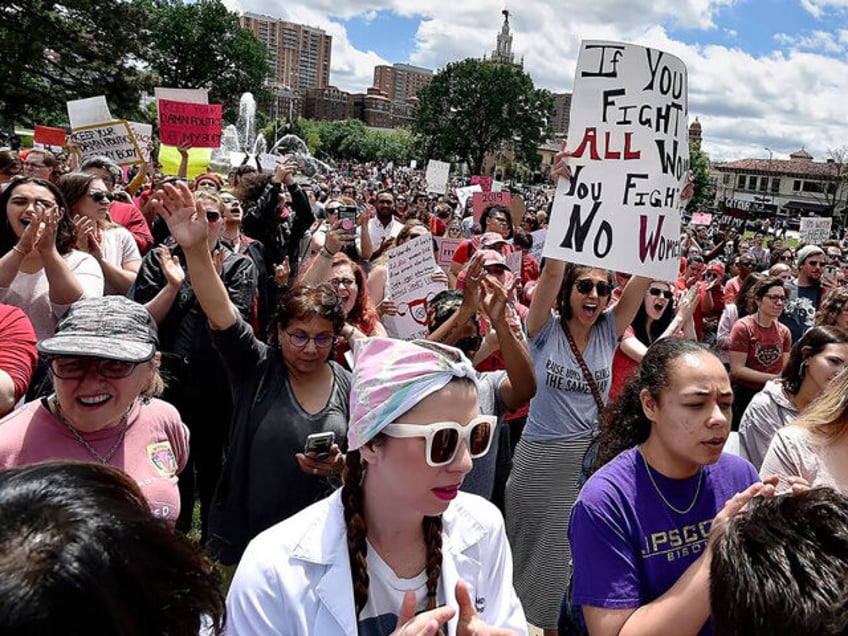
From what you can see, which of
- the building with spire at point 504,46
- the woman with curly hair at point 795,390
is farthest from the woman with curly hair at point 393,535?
the building with spire at point 504,46

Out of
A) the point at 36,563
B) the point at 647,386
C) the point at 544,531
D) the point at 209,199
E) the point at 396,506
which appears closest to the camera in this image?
the point at 36,563

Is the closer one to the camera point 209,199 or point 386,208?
point 209,199

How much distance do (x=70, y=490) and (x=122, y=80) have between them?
32.2 m

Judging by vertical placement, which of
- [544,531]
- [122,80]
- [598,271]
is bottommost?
[544,531]

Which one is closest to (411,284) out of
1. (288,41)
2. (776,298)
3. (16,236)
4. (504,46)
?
(16,236)

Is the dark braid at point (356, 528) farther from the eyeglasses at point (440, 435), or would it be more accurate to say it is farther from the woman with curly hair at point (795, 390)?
the woman with curly hair at point (795, 390)

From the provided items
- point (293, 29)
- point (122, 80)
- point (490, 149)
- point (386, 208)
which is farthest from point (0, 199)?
point (293, 29)

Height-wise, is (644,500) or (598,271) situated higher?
(598,271)

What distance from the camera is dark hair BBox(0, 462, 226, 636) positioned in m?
0.88

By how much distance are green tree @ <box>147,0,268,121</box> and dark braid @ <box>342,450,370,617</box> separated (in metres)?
57.5

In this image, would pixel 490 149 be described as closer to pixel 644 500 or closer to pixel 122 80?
pixel 122 80

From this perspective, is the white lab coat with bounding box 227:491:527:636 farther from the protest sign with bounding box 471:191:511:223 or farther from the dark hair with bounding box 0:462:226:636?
the protest sign with bounding box 471:191:511:223

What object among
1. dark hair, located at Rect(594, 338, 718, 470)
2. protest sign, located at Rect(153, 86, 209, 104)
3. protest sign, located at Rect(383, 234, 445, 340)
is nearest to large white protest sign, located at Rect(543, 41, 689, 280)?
dark hair, located at Rect(594, 338, 718, 470)

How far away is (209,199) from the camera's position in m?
4.35
